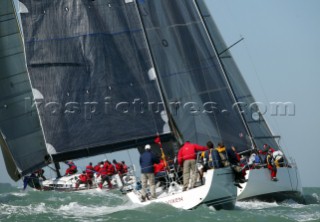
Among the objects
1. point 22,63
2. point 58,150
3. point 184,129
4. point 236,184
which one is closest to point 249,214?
point 236,184

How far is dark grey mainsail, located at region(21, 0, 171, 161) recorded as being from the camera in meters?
29.2

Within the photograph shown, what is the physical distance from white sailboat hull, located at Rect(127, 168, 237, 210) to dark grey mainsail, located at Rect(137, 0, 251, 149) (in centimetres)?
530

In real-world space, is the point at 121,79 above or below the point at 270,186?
above

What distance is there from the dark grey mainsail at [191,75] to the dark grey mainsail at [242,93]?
129cm

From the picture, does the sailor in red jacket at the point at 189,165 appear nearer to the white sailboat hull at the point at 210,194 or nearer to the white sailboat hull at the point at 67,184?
the white sailboat hull at the point at 210,194

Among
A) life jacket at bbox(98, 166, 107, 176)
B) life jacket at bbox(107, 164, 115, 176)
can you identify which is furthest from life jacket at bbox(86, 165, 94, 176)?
life jacket at bbox(107, 164, 115, 176)

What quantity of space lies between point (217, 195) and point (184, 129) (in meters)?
5.83

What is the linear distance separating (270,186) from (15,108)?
1434cm

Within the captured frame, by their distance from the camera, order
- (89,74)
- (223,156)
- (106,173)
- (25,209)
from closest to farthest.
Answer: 1. (223,156)
2. (25,209)
3. (89,74)
4. (106,173)

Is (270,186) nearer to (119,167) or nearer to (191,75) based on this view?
(191,75)

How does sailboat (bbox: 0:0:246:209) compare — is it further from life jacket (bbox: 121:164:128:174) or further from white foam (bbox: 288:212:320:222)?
life jacket (bbox: 121:164:128:174)

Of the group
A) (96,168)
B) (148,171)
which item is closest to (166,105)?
(148,171)

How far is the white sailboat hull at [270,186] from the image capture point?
1069 inches

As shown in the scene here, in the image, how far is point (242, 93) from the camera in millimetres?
32938
